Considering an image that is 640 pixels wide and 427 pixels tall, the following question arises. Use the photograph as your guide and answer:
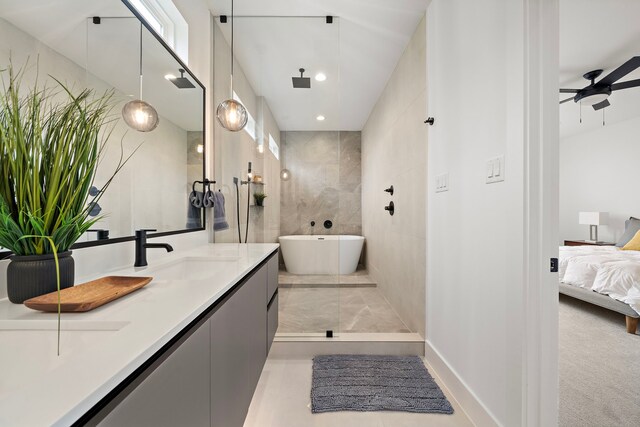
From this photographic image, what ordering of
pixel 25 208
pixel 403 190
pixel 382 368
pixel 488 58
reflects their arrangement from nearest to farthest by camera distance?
pixel 25 208
pixel 488 58
pixel 382 368
pixel 403 190

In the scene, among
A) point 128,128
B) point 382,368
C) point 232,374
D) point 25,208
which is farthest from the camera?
point 382,368

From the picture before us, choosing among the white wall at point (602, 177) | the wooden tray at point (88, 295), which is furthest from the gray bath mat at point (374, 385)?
the white wall at point (602, 177)

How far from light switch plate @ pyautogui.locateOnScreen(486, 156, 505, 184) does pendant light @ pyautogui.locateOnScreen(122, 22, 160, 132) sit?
1668mm

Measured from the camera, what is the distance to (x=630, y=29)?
2.38m

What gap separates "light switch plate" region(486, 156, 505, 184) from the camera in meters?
1.30

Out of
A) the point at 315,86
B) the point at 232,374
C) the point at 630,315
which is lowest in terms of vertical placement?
the point at 630,315

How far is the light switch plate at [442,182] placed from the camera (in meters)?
1.85

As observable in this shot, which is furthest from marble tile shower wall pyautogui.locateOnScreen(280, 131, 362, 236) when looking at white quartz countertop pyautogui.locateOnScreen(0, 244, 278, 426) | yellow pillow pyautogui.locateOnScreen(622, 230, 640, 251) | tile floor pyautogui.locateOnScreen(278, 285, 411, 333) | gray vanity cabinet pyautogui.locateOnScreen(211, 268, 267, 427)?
yellow pillow pyautogui.locateOnScreen(622, 230, 640, 251)

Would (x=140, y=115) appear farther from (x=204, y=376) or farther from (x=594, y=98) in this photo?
(x=594, y=98)

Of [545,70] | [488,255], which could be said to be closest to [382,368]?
[488,255]

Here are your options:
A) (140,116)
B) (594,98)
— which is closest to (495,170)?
(140,116)

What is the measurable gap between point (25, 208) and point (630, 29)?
4.01 meters

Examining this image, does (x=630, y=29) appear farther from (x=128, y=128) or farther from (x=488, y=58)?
(x=128, y=128)

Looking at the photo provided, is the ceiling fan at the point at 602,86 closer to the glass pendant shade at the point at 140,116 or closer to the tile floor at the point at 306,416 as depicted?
the tile floor at the point at 306,416
